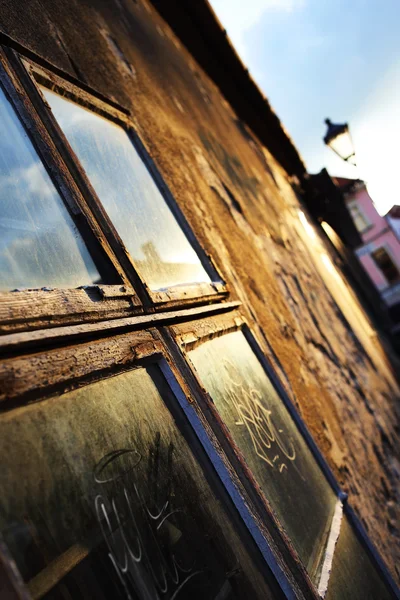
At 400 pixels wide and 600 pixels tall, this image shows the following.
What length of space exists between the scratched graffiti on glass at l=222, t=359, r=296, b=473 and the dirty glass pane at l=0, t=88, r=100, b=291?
1.92 ft

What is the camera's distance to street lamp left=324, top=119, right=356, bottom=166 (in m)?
6.07

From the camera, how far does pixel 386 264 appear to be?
25.0m

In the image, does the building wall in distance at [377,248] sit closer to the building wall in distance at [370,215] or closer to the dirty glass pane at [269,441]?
the building wall in distance at [370,215]

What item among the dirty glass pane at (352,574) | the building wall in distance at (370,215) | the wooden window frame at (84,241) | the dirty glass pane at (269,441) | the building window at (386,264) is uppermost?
the building wall in distance at (370,215)

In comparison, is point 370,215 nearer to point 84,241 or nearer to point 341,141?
point 341,141

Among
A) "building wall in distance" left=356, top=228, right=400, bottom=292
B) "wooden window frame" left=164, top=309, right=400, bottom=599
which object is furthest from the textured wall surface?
"building wall in distance" left=356, top=228, right=400, bottom=292

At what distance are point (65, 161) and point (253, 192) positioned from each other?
98.1 inches

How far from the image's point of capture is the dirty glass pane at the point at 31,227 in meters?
1.01

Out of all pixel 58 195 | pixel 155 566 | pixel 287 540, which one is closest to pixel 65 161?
pixel 58 195

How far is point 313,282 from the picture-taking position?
398 centimetres

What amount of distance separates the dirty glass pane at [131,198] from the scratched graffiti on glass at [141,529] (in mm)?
639

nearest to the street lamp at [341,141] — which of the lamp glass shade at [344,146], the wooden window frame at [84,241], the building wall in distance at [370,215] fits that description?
the lamp glass shade at [344,146]

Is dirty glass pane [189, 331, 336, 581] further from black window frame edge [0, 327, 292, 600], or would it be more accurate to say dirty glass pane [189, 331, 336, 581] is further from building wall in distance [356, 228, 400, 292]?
building wall in distance [356, 228, 400, 292]

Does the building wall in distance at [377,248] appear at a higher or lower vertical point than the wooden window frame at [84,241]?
higher
